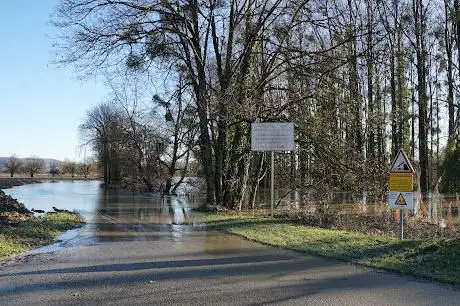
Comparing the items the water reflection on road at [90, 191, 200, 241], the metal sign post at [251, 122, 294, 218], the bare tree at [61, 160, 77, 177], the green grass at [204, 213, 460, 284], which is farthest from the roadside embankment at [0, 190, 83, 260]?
the bare tree at [61, 160, 77, 177]

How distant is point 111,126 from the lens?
62.1m

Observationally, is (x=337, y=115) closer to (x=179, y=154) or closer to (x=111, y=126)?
(x=179, y=154)

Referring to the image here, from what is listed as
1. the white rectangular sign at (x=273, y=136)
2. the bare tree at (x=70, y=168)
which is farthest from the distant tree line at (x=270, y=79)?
the bare tree at (x=70, y=168)

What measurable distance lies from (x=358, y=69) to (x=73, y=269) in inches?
754

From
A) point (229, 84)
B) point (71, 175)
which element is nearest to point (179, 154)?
point (229, 84)

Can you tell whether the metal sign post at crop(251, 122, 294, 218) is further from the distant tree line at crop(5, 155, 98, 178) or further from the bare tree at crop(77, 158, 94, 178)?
the bare tree at crop(77, 158, 94, 178)

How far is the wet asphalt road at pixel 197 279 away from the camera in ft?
23.2

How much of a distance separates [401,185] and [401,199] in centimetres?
36

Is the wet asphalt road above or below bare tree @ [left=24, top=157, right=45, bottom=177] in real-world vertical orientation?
below

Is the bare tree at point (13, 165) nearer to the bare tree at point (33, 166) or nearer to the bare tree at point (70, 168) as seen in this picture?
the bare tree at point (33, 166)

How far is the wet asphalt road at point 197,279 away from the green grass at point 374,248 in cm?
48

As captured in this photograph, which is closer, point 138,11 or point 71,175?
point 138,11

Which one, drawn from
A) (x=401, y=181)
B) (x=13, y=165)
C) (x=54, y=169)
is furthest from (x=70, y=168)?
(x=401, y=181)

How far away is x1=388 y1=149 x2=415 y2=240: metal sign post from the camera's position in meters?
12.9
